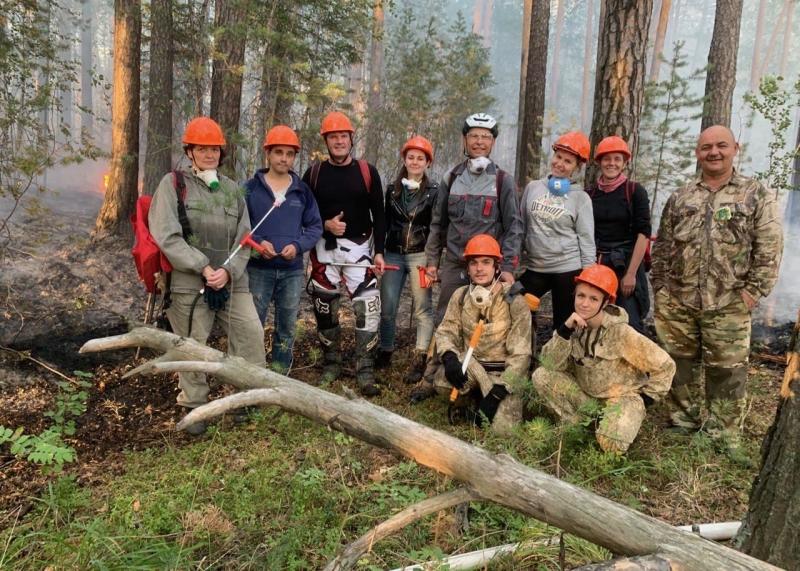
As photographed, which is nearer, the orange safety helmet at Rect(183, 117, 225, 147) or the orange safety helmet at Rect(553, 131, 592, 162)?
the orange safety helmet at Rect(183, 117, 225, 147)

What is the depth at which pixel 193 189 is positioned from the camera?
4.22 metres

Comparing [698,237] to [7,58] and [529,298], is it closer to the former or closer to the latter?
[529,298]

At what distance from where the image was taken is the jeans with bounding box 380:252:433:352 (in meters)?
5.43

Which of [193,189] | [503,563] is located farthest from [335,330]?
[503,563]

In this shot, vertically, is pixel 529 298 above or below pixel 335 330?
above

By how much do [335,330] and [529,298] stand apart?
2.07 metres

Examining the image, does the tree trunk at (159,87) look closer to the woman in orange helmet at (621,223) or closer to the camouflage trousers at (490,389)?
the camouflage trousers at (490,389)

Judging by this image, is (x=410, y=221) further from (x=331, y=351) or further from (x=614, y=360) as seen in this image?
(x=614, y=360)

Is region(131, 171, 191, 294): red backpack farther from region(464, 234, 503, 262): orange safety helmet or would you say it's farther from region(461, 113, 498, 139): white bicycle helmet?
region(461, 113, 498, 139): white bicycle helmet

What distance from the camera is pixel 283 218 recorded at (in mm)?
4703

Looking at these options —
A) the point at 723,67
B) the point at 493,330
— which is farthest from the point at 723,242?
the point at 723,67

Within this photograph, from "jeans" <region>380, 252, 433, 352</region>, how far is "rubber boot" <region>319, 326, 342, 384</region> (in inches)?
23.3

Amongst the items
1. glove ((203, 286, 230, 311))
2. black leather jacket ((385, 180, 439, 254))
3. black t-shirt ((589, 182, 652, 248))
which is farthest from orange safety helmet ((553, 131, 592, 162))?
glove ((203, 286, 230, 311))

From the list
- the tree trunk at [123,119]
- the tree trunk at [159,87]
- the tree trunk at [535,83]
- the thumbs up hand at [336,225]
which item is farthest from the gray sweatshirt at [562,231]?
the tree trunk at [123,119]
